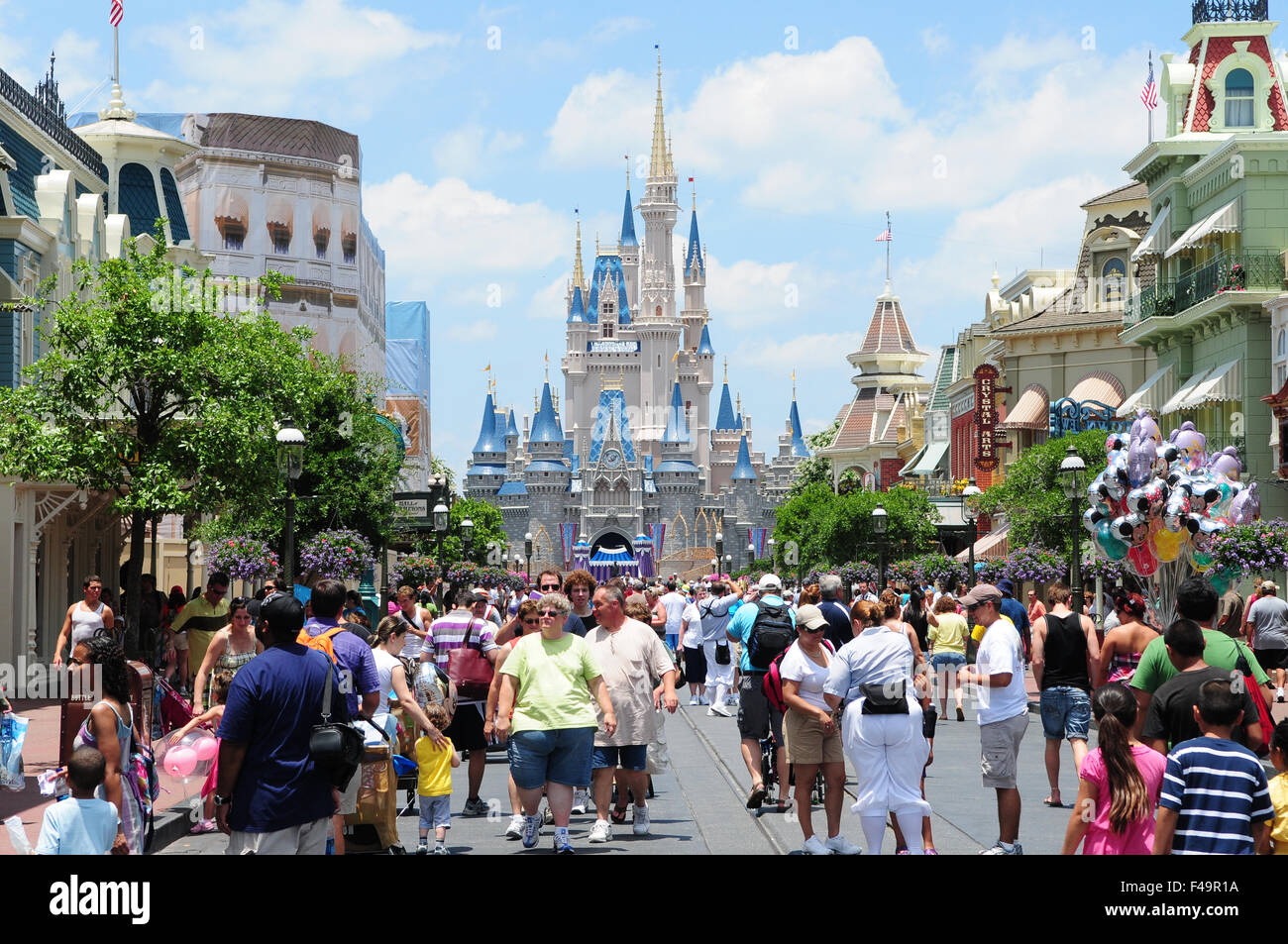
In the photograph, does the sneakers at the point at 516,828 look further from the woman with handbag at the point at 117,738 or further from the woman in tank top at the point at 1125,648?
the woman in tank top at the point at 1125,648

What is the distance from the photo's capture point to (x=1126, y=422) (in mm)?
47500

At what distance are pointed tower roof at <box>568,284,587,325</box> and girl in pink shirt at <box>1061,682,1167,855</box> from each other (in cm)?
16691

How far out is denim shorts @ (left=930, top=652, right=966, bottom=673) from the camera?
70.6 ft

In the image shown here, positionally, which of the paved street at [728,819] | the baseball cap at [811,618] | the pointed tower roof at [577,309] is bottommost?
the paved street at [728,819]

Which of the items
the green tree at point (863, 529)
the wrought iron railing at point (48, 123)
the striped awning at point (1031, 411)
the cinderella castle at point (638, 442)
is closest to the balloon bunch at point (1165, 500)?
the wrought iron railing at point (48, 123)

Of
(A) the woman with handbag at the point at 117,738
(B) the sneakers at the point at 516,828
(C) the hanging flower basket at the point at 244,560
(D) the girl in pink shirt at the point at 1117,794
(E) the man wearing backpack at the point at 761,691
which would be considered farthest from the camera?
(C) the hanging flower basket at the point at 244,560

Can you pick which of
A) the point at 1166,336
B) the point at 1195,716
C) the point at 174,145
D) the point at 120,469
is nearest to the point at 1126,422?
the point at 1166,336

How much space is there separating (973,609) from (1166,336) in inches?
1175

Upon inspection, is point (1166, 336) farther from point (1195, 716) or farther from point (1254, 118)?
point (1195, 716)

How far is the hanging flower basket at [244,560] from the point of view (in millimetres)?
30281

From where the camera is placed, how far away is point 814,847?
1048cm

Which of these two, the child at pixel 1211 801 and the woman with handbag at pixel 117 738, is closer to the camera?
the child at pixel 1211 801

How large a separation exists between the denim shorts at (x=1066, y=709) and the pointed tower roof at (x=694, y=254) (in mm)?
170055

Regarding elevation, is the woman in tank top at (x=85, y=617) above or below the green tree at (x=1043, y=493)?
below
